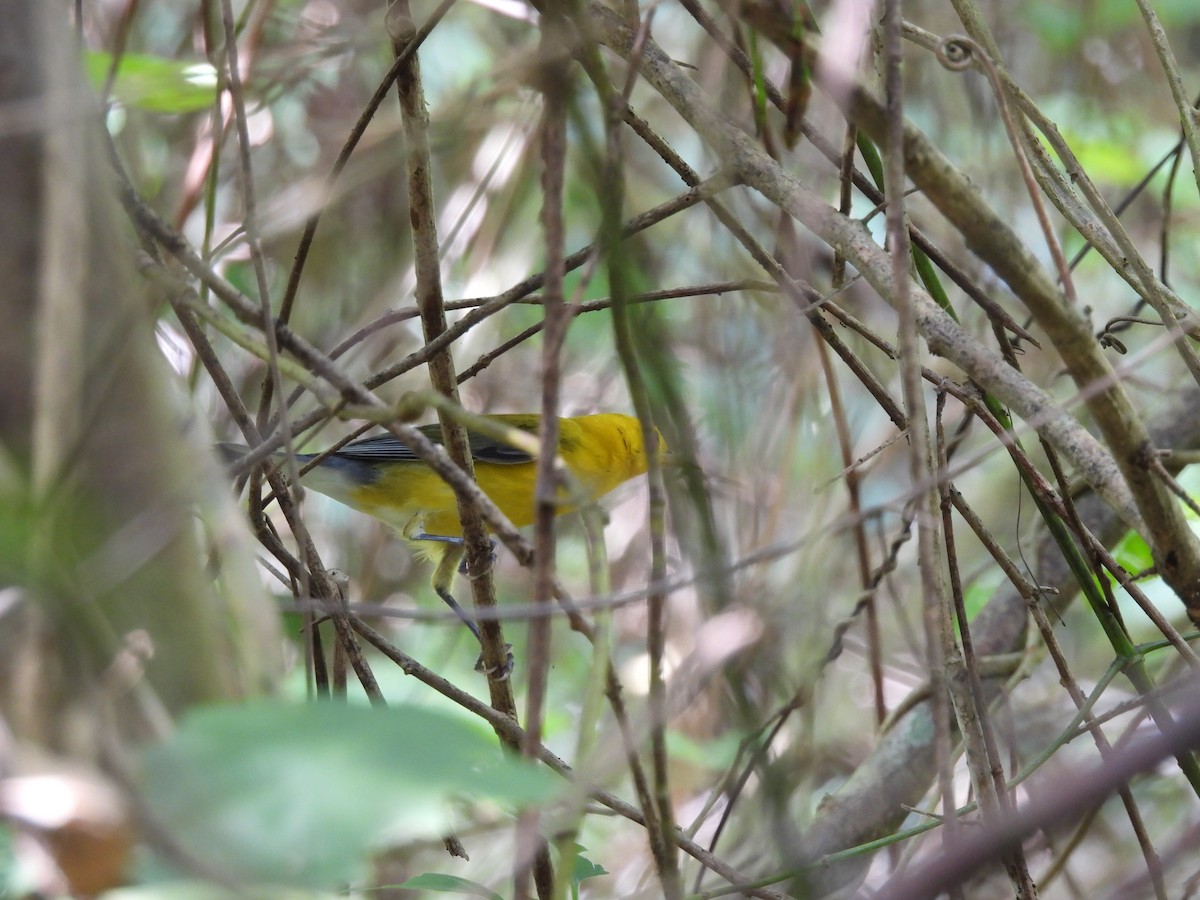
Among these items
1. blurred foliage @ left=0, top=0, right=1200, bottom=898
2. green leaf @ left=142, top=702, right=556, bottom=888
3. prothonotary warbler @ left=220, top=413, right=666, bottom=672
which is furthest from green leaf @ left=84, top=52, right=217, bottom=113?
prothonotary warbler @ left=220, top=413, right=666, bottom=672

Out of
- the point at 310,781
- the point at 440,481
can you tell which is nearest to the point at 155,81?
the point at 310,781

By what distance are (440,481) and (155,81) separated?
3.16m

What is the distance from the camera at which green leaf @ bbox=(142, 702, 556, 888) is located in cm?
77

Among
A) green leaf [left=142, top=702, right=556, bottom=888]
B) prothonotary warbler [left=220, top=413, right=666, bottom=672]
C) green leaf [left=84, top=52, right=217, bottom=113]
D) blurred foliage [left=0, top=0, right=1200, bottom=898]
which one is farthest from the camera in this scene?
prothonotary warbler [left=220, top=413, right=666, bottom=672]

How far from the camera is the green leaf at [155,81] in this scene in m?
2.40

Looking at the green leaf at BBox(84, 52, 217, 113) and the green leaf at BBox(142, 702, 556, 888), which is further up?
the green leaf at BBox(84, 52, 217, 113)

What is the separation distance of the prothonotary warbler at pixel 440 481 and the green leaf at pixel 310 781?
14.4 feet

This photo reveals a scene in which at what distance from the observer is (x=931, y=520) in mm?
1527

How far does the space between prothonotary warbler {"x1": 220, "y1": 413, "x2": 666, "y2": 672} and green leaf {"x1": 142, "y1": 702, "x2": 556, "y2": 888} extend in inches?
173

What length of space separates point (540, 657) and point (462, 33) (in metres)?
5.57

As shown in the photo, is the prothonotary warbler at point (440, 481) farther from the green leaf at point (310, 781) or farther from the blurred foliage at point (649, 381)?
the green leaf at point (310, 781)

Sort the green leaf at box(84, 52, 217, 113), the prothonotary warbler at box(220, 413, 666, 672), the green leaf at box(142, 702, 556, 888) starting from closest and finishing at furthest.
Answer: the green leaf at box(142, 702, 556, 888) → the green leaf at box(84, 52, 217, 113) → the prothonotary warbler at box(220, 413, 666, 672)

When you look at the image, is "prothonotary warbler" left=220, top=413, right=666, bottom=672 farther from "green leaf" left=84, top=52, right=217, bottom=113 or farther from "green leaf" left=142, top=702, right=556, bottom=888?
"green leaf" left=142, top=702, right=556, bottom=888

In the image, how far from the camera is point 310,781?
81 centimetres
